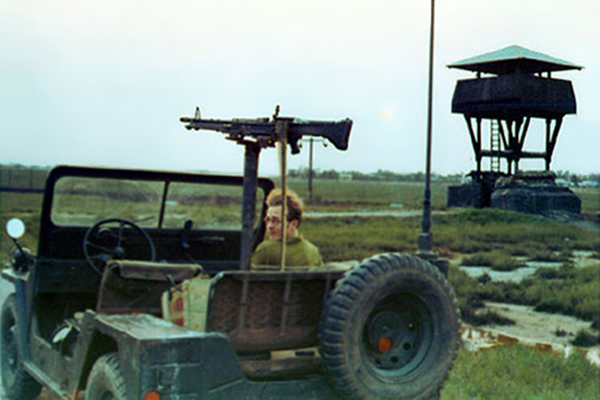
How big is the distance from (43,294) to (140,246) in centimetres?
82

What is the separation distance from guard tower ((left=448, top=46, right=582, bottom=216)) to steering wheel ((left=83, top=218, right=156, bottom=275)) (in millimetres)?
20946

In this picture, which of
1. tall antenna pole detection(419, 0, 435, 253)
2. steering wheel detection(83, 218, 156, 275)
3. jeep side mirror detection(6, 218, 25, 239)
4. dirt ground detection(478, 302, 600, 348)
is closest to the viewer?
jeep side mirror detection(6, 218, 25, 239)

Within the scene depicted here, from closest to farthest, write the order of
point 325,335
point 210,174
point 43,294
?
point 325,335, point 43,294, point 210,174

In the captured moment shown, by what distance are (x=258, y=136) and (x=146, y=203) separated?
6.45ft

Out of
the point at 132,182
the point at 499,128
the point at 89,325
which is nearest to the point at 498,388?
the point at 132,182

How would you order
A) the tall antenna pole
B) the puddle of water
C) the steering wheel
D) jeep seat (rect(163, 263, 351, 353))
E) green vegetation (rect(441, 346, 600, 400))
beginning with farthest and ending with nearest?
the puddle of water < the tall antenna pole < green vegetation (rect(441, 346, 600, 400)) < the steering wheel < jeep seat (rect(163, 263, 351, 353))

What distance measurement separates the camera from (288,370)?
14.6 feet

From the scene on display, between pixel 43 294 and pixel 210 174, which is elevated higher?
pixel 210 174

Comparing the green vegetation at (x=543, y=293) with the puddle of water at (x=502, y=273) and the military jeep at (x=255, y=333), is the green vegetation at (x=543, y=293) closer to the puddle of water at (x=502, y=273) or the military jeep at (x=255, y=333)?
the puddle of water at (x=502, y=273)

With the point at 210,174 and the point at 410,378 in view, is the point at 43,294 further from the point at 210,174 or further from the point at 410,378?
the point at 410,378

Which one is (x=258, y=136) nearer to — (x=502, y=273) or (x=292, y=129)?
(x=292, y=129)

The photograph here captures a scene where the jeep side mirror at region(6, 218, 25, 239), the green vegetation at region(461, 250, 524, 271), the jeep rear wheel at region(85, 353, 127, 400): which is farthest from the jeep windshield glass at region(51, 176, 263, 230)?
the green vegetation at region(461, 250, 524, 271)

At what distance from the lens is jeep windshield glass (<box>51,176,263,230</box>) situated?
607cm

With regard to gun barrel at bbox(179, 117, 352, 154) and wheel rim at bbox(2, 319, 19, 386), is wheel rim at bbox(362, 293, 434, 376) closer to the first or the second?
gun barrel at bbox(179, 117, 352, 154)
